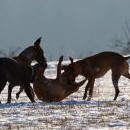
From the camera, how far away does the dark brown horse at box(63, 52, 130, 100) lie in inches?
734

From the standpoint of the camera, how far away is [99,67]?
1905 cm

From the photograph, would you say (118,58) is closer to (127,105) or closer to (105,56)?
(105,56)

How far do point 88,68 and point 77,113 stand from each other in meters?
5.66

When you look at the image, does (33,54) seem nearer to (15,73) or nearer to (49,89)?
(49,89)

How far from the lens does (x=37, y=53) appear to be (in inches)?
739

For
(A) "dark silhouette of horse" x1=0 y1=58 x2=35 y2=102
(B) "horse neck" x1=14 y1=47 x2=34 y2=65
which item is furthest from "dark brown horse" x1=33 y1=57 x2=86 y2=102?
(B) "horse neck" x1=14 y1=47 x2=34 y2=65

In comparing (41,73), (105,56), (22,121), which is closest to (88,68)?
(105,56)

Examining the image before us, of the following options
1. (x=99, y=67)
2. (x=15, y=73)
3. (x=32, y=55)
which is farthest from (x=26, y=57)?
(x=15, y=73)

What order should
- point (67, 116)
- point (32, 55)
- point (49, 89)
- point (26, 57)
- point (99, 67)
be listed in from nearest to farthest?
point (67, 116), point (49, 89), point (26, 57), point (32, 55), point (99, 67)

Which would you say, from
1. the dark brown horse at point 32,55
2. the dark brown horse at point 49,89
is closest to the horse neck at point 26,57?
the dark brown horse at point 32,55

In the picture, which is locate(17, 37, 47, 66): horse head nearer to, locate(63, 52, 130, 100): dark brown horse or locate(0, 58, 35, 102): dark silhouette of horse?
locate(63, 52, 130, 100): dark brown horse

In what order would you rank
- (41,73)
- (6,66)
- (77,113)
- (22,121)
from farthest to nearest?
(41,73) → (6,66) → (77,113) → (22,121)

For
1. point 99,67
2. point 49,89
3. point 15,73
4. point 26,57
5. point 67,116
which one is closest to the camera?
point 67,116

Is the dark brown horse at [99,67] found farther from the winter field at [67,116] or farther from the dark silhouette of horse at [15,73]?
the winter field at [67,116]
